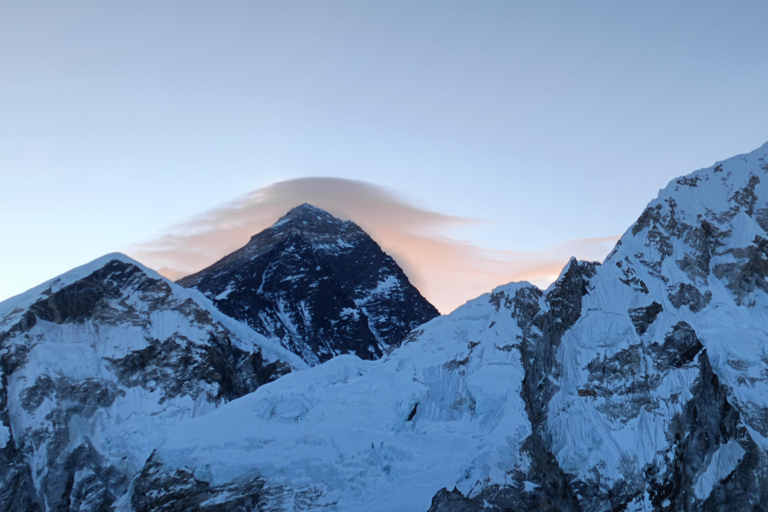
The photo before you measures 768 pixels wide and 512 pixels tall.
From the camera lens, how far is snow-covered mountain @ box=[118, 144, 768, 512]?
123625 millimetres

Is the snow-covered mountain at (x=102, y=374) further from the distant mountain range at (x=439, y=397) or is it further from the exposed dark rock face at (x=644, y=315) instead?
the exposed dark rock face at (x=644, y=315)

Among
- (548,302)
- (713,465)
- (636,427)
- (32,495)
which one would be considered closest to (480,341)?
(548,302)

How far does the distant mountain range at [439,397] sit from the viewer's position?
4931 inches

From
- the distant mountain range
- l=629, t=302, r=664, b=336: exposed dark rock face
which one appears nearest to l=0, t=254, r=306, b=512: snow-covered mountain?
the distant mountain range

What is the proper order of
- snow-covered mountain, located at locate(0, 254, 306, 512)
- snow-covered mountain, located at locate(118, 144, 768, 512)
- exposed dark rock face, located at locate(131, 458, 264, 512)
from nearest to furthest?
1. exposed dark rock face, located at locate(131, 458, 264, 512)
2. snow-covered mountain, located at locate(118, 144, 768, 512)
3. snow-covered mountain, located at locate(0, 254, 306, 512)

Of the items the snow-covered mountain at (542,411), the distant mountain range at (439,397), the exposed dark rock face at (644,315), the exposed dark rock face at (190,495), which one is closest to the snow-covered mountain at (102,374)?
the distant mountain range at (439,397)

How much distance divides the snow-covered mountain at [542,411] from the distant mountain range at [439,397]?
31cm

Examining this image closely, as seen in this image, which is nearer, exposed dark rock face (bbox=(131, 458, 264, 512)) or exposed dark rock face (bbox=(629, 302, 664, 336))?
exposed dark rock face (bbox=(131, 458, 264, 512))

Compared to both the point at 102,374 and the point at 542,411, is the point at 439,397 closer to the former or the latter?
the point at 542,411

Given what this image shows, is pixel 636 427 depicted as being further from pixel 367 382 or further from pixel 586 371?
pixel 367 382

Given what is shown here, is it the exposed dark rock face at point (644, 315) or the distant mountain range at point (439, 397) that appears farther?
the exposed dark rock face at point (644, 315)

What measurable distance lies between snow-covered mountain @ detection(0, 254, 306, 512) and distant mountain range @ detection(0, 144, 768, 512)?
1.05 feet

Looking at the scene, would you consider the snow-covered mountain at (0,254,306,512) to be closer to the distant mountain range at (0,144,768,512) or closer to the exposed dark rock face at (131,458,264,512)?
the distant mountain range at (0,144,768,512)

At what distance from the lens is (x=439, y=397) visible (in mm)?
144500
